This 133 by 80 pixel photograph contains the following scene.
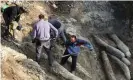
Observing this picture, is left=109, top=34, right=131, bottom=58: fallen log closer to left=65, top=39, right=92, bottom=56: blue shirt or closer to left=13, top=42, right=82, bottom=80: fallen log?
left=65, top=39, right=92, bottom=56: blue shirt

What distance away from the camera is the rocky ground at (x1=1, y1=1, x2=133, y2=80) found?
1054 cm

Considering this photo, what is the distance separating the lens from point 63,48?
1344cm

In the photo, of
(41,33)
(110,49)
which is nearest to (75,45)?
(41,33)

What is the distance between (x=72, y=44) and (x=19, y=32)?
2287mm

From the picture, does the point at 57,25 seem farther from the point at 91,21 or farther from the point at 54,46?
the point at 91,21

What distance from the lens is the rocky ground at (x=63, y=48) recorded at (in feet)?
34.6

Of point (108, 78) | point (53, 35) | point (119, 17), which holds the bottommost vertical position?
point (108, 78)

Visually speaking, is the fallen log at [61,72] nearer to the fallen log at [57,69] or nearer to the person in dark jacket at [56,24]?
the fallen log at [57,69]

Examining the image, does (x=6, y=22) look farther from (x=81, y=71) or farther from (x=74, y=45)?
(x=81, y=71)

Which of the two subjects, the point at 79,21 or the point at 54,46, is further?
the point at 79,21

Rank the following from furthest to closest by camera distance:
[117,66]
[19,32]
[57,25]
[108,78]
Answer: [117,66], [108,78], [19,32], [57,25]

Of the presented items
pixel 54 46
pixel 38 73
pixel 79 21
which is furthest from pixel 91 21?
pixel 38 73

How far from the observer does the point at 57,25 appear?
12.1 meters

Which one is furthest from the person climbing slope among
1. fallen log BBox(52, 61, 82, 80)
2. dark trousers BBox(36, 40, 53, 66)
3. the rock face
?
fallen log BBox(52, 61, 82, 80)
